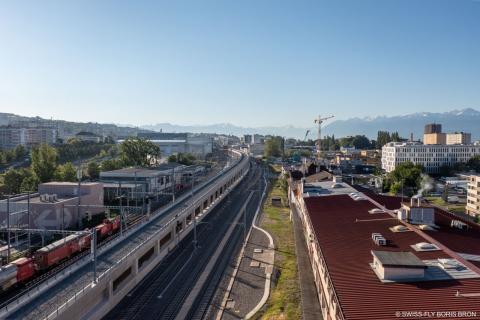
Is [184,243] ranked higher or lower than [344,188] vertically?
lower

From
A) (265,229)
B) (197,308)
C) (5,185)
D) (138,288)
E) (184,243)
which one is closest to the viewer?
(197,308)

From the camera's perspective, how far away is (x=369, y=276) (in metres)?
21.0

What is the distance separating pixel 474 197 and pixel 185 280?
166 ft

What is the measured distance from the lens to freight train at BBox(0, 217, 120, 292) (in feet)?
87.6

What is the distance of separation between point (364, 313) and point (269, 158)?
157794 mm

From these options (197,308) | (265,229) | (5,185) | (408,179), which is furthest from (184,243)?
(408,179)

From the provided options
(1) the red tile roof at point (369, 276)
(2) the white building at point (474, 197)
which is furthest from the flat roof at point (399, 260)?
(2) the white building at point (474, 197)

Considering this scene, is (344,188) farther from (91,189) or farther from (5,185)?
(5,185)

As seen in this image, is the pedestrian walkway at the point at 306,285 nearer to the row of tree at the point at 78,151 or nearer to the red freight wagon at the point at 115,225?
the red freight wagon at the point at 115,225

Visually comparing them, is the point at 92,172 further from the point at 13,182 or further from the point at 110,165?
the point at 13,182

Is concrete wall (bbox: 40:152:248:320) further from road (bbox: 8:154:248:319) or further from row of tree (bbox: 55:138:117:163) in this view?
row of tree (bbox: 55:138:117:163)

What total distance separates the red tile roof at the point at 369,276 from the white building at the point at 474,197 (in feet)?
111

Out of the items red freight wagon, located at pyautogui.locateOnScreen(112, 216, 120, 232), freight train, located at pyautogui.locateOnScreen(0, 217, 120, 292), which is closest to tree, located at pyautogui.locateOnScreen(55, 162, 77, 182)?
red freight wagon, located at pyautogui.locateOnScreen(112, 216, 120, 232)

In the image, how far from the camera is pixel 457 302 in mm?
17328
